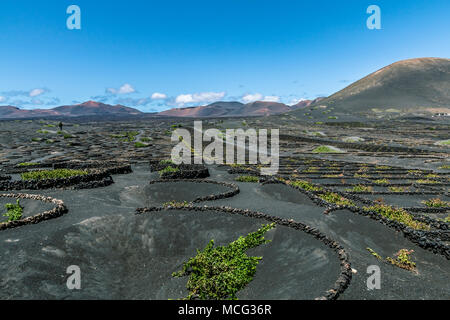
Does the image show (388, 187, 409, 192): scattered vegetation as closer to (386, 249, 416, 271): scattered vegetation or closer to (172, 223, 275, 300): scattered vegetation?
(386, 249, 416, 271): scattered vegetation

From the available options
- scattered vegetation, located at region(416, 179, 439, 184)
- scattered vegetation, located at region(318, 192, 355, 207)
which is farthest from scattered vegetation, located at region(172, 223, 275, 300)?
scattered vegetation, located at region(416, 179, 439, 184)

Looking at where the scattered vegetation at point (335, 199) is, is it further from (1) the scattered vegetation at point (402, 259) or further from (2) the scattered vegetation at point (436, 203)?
(1) the scattered vegetation at point (402, 259)

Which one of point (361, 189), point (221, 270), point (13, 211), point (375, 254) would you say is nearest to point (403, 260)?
point (375, 254)

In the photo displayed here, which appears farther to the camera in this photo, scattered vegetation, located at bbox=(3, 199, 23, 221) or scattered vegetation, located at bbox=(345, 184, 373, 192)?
scattered vegetation, located at bbox=(345, 184, 373, 192)

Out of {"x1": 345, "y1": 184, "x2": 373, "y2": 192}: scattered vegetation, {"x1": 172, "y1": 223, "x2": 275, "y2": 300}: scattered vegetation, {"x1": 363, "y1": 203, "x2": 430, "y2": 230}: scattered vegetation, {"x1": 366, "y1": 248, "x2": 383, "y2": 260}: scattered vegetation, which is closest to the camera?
{"x1": 172, "y1": 223, "x2": 275, "y2": 300}: scattered vegetation
